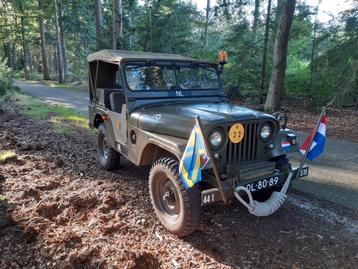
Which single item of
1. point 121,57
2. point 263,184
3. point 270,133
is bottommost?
point 263,184

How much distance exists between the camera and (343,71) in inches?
367

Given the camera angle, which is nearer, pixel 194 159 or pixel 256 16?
pixel 194 159

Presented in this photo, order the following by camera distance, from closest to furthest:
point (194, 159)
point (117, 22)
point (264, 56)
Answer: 1. point (194, 159)
2. point (264, 56)
3. point (117, 22)

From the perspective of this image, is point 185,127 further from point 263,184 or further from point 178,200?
point 263,184

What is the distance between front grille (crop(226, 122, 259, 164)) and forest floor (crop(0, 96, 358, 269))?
846 millimetres

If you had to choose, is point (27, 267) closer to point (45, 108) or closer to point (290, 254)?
point (290, 254)

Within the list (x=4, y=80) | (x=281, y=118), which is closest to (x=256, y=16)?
(x=4, y=80)

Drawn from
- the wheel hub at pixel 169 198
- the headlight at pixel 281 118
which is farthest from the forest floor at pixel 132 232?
the headlight at pixel 281 118

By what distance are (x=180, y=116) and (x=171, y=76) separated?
4.09 ft

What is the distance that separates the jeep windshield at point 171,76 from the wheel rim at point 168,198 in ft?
4.97

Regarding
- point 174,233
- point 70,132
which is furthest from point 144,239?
point 70,132

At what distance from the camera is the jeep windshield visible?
451cm

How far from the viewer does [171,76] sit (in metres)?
4.70

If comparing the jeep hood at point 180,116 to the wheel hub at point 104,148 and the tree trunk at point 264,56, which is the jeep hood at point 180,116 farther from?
the tree trunk at point 264,56
